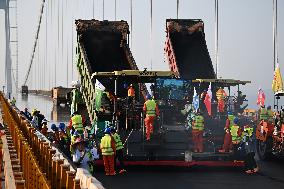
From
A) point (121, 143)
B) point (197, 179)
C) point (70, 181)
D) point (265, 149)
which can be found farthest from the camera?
point (265, 149)

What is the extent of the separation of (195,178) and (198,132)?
9.31 feet

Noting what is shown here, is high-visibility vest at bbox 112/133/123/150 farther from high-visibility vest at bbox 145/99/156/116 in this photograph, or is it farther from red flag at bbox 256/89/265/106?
red flag at bbox 256/89/265/106

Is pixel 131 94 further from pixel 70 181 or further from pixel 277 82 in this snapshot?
pixel 70 181

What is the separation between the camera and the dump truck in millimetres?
16547

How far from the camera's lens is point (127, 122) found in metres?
17.4

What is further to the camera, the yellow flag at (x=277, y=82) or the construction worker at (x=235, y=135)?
the yellow flag at (x=277, y=82)

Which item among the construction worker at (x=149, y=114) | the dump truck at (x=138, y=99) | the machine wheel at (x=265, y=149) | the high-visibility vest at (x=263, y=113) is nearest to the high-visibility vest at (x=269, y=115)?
the high-visibility vest at (x=263, y=113)

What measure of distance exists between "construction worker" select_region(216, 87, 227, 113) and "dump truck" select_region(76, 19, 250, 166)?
10.9 inches

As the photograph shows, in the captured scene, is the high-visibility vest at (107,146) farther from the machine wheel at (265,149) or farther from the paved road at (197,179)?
the machine wheel at (265,149)

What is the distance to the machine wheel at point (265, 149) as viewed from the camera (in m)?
17.8

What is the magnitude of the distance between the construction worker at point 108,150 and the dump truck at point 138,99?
2.78 feet

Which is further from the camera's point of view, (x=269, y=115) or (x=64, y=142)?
(x=269, y=115)

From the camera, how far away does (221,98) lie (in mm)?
21125

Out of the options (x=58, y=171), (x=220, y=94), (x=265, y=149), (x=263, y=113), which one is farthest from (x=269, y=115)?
(x=58, y=171)
